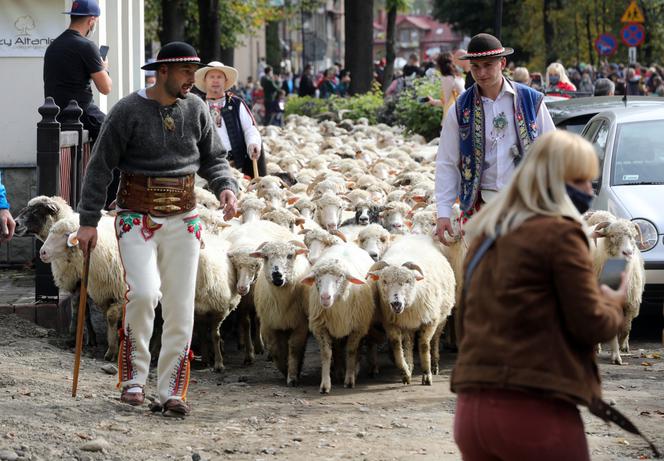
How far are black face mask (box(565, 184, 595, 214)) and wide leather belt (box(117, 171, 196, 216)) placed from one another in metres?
3.29

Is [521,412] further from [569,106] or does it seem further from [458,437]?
[569,106]

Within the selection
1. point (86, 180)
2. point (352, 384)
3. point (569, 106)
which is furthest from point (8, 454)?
point (569, 106)

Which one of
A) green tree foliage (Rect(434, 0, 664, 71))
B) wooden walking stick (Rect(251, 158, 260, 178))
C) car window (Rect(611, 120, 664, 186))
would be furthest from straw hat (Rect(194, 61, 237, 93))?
green tree foliage (Rect(434, 0, 664, 71))

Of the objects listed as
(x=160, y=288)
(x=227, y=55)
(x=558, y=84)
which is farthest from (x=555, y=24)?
(x=160, y=288)

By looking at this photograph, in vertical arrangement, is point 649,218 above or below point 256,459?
above

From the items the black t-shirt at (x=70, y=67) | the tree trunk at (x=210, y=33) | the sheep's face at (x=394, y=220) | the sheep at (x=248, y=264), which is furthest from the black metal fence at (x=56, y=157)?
the tree trunk at (x=210, y=33)

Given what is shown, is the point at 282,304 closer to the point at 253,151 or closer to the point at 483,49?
the point at 253,151

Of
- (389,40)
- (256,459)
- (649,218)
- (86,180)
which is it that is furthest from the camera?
(389,40)

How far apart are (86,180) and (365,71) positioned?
2705cm

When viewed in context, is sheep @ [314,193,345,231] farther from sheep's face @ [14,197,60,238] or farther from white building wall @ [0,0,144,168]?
sheep's face @ [14,197,60,238]

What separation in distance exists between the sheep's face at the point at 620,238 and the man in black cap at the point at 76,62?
391 centimetres

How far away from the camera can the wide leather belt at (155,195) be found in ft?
21.6

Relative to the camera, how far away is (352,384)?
8570 millimetres

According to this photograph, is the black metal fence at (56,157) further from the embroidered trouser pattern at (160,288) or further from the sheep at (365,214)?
the sheep at (365,214)
